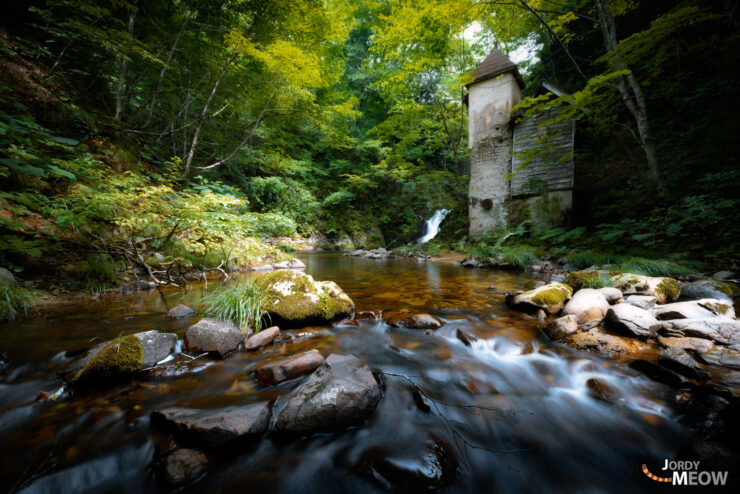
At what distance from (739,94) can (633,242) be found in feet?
17.6

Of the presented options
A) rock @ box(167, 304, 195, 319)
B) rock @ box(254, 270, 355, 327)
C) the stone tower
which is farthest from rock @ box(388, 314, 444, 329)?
the stone tower

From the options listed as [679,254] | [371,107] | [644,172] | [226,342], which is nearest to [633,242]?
[679,254]

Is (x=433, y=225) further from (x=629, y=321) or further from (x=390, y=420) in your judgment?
(x=390, y=420)

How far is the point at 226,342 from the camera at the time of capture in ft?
7.79

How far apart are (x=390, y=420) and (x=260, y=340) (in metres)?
1.55

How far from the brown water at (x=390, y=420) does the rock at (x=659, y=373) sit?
9 cm

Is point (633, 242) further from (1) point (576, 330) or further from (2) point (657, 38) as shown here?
(1) point (576, 330)

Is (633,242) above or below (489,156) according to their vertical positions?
below

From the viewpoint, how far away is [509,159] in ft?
36.0

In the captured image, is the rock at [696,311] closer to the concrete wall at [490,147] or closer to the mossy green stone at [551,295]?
the mossy green stone at [551,295]

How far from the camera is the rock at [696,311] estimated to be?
2.56 meters

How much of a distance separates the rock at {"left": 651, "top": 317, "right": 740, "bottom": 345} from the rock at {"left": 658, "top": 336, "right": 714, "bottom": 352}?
62 mm

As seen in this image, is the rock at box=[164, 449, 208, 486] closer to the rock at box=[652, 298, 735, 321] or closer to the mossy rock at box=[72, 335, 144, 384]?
the mossy rock at box=[72, 335, 144, 384]

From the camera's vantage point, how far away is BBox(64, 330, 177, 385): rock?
70.6 inches
